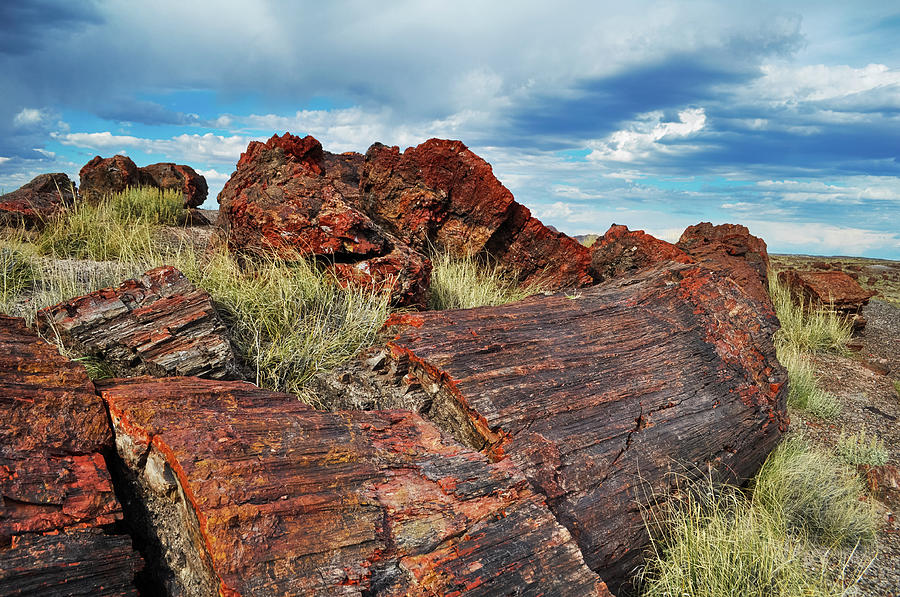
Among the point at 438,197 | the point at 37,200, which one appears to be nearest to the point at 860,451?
the point at 438,197

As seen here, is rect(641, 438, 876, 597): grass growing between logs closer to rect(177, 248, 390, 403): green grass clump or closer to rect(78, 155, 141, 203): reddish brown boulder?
rect(177, 248, 390, 403): green grass clump

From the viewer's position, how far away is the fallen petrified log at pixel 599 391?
124 inches

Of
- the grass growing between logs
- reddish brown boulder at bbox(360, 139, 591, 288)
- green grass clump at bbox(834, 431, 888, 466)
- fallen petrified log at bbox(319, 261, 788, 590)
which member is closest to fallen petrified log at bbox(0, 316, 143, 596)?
fallen petrified log at bbox(319, 261, 788, 590)

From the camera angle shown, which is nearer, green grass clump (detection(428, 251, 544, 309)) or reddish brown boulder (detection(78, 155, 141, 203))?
green grass clump (detection(428, 251, 544, 309))

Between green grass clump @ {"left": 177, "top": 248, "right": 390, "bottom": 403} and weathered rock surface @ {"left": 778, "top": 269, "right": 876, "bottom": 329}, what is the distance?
1024cm

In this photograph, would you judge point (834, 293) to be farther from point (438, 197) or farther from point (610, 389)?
point (610, 389)

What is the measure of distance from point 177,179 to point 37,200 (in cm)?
368

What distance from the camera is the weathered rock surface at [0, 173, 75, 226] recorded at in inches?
371

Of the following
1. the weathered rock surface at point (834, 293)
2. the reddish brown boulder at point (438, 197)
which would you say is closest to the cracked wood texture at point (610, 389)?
the reddish brown boulder at point (438, 197)

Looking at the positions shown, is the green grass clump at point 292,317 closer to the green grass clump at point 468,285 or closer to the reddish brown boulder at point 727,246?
the green grass clump at point 468,285

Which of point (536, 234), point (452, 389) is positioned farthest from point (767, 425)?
point (536, 234)

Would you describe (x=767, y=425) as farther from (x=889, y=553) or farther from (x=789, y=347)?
(x=789, y=347)

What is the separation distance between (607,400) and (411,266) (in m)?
2.74

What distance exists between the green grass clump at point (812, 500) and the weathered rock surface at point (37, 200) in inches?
432
